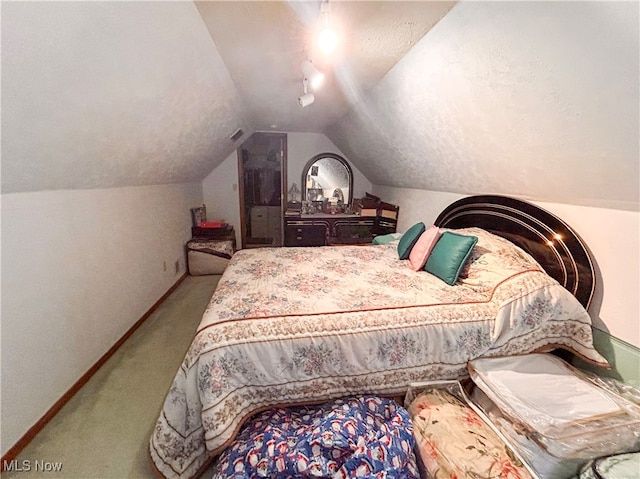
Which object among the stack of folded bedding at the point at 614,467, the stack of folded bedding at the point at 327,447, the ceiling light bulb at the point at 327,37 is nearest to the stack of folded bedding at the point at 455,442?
the stack of folded bedding at the point at 327,447

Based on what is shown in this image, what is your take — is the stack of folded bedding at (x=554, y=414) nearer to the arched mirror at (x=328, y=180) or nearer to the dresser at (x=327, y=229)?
the dresser at (x=327, y=229)

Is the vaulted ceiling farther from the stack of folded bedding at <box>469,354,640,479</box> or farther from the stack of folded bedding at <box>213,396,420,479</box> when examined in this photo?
the stack of folded bedding at <box>213,396,420,479</box>

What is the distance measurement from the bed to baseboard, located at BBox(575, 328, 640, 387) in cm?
9

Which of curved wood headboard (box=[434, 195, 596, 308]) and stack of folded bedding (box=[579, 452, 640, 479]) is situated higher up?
curved wood headboard (box=[434, 195, 596, 308])

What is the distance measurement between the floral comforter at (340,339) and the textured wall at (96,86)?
1.15 meters

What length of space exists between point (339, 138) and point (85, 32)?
349 centimetres

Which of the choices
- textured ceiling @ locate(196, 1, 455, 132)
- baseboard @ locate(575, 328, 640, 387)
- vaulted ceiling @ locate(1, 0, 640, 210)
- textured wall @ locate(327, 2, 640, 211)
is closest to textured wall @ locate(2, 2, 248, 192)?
vaulted ceiling @ locate(1, 0, 640, 210)

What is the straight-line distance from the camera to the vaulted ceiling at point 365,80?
1.06 meters

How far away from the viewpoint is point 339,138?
4.26 metres

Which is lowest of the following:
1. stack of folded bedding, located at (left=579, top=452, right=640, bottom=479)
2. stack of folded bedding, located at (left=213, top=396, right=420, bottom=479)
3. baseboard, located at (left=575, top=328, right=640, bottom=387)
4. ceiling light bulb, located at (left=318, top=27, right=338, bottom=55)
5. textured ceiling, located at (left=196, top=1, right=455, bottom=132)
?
stack of folded bedding, located at (left=213, top=396, right=420, bottom=479)

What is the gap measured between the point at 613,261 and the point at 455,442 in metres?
1.36

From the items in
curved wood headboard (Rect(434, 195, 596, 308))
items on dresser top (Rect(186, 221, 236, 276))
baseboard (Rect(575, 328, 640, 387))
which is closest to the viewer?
baseboard (Rect(575, 328, 640, 387))

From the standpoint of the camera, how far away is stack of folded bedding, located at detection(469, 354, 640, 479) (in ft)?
3.90

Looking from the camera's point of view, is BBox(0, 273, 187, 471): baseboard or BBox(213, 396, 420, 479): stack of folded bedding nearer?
BBox(213, 396, 420, 479): stack of folded bedding
